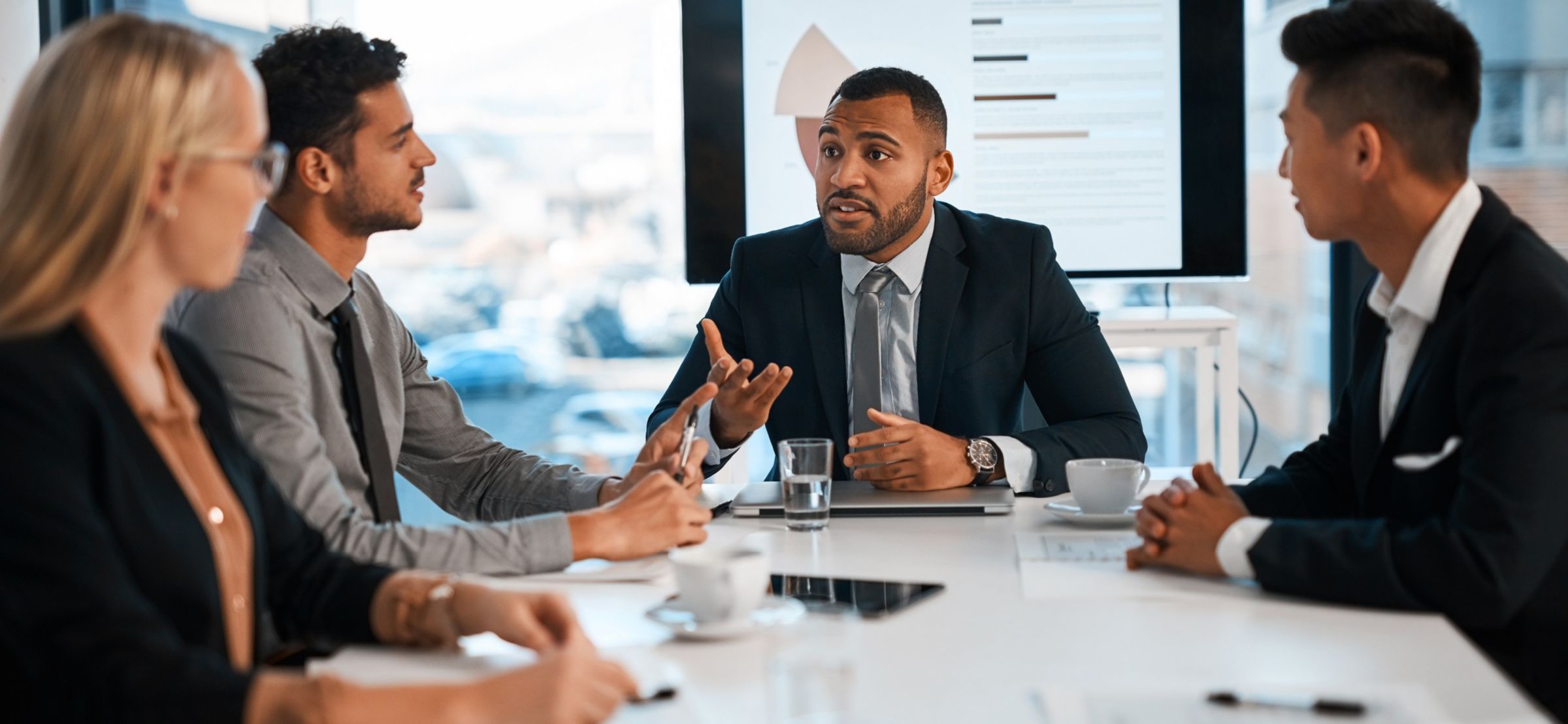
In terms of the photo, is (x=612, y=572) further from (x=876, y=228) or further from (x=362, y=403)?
(x=876, y=228)

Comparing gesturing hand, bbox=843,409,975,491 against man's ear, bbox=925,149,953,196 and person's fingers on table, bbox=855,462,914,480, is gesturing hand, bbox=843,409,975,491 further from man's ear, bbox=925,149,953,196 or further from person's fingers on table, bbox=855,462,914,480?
man's ear, bbox=925,149,953,196

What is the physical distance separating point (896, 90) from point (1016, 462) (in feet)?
3.03

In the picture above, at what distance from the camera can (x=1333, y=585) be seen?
1.43 m

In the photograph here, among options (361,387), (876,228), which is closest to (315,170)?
(361,387)

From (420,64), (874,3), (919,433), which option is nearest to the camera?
(919,433)

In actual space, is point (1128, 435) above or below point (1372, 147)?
below

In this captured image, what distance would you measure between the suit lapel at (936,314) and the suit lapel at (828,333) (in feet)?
0.51

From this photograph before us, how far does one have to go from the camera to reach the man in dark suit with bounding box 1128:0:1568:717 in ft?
4.60

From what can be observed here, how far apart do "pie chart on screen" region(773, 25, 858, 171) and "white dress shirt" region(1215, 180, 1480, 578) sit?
215 cm

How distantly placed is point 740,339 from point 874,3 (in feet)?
4.33

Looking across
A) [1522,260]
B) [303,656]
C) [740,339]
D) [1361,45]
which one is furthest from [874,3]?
[303,656]

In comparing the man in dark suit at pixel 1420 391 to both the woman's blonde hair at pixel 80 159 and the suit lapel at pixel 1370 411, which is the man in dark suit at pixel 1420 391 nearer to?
the suit lapel at pixel 1370 411

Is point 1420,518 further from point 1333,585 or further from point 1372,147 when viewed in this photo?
point 1372,147

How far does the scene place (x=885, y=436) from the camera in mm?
2107
